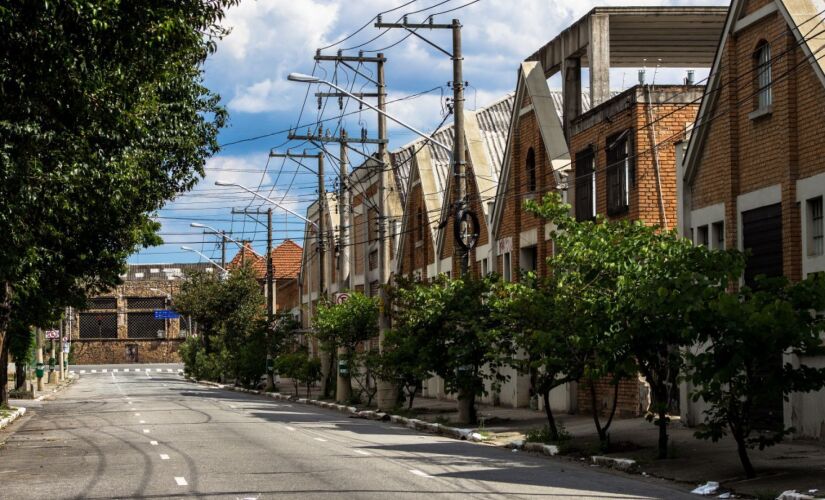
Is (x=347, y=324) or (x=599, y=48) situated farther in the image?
(x=347, y=324)

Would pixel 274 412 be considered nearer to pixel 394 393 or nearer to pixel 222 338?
pixel 394 393

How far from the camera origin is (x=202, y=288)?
7819 centimetres

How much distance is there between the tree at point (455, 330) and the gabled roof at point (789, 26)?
6.11 meters

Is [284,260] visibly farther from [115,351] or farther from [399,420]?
[399,420]

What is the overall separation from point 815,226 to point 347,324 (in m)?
24.5

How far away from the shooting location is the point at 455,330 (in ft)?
104

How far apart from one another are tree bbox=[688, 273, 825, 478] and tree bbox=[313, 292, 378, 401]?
91.4 ft

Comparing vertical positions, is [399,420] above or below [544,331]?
below

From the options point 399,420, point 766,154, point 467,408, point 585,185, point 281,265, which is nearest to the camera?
point 766,154

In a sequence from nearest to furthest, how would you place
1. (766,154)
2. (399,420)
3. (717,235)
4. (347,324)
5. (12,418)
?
1. (766,154)
2. (717,235)
3. (399,420)
4. (12,418)
5. (347,324)

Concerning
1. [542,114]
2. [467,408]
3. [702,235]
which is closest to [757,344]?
[702,235]

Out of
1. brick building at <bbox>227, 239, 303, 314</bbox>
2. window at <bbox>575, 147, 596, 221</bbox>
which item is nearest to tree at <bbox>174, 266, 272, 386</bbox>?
brick building at <bbox>227, 239, 303, 314</bbox>

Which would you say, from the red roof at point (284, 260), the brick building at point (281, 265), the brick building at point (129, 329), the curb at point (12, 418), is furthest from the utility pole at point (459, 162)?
the brick building at point (129, 329)

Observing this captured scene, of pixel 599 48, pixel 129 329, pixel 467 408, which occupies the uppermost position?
pixel 599 48
